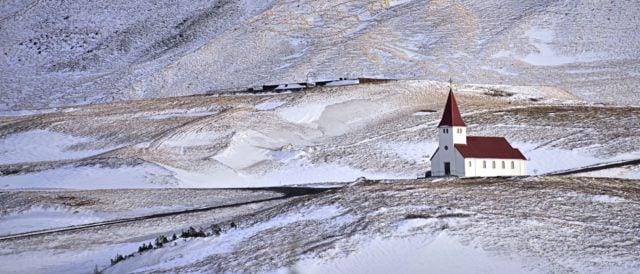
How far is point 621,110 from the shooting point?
241ft

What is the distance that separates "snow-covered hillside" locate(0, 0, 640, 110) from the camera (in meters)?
100

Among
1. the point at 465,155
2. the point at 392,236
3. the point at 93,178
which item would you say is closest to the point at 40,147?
the point at 93,178

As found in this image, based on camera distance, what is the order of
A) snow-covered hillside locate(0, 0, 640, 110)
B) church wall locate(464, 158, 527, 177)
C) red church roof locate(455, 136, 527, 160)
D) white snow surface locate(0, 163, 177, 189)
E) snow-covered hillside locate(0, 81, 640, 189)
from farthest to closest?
snow-covered hillside locate(0, 0, 640, 110)
snow-covered hillside locate(0, 81, 640, 189)
white snow surface locate(0, 163, 177, 189)
red church roof locate(455, 136, 527, 160)
church wall locate(464, 158, 527, 177)

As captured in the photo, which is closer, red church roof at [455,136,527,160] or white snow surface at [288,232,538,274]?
white snow surface at [288,232,538,274]

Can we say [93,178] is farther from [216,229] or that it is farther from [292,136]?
[216,229]

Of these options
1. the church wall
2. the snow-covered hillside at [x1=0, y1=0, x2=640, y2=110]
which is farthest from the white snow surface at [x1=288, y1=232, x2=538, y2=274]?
the snow-covered hillside at [x1=0, y1=0, x2=640, y2=110]

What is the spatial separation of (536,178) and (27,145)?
1603 inches

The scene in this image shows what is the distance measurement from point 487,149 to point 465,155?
6.92ft

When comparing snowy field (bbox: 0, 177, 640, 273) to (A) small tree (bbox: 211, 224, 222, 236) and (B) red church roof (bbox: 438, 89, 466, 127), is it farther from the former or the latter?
(B) red church roof (bbox: 438, 89, 466, 127)

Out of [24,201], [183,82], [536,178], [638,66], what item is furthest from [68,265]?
[638,66]

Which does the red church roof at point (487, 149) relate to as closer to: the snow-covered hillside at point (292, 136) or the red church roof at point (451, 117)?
the red church roof at point (451, 117)

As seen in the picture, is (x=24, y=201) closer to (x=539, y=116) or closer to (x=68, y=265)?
(x=68, y=265)

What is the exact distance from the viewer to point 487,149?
5425 centimetres

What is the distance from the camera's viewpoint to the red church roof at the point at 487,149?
5329cm
